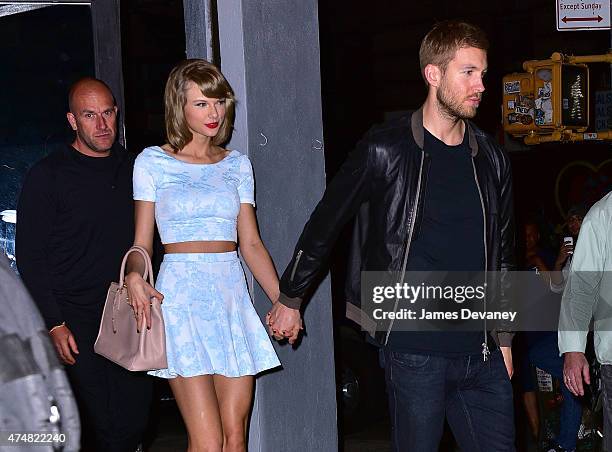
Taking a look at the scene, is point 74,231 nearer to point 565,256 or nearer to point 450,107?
point 450,107

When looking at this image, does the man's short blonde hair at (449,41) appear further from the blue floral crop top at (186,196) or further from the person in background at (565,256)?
the person in background at (565,256)

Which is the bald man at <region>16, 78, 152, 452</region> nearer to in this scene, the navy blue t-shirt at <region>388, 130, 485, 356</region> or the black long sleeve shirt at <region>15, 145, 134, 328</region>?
the black long sleeve shirt at <region>15, 145, 134, 328</region>

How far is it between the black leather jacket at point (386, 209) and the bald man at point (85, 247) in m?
1.46

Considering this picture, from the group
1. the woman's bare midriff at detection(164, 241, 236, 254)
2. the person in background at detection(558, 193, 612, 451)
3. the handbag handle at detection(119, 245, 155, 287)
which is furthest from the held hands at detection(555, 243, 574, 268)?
the handbag handle at detection(119, 245, 155, 287)

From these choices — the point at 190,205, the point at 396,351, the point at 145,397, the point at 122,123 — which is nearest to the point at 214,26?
the point at 122,123

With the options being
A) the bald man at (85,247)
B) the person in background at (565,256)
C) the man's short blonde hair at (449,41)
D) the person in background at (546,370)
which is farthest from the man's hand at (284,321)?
the person in background at (565,256)

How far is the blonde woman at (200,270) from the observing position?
17.4 ft

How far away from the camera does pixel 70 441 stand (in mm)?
2291

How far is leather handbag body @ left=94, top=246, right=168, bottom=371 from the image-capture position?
526 cm

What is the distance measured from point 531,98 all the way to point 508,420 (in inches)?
227

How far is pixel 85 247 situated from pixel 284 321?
1.49 metres

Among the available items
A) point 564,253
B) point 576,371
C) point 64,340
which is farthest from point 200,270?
point 564,253

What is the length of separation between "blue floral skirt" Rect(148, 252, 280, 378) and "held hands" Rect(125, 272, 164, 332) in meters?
0.09

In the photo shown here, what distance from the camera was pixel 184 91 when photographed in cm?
548
